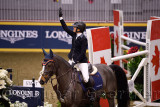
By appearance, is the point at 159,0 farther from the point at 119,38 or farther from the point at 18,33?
the point at 18,33

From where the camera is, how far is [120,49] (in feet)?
40.5

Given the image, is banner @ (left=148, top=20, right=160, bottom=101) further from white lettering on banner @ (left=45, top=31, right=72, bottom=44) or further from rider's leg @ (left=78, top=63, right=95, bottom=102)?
white lettering on banner @ (left=45, top=31, right=72, bottom=44)

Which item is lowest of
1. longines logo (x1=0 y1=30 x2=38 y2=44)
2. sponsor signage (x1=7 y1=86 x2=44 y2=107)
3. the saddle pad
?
sponsor signage (x1=7 y1=86 x2=44 y2=107)

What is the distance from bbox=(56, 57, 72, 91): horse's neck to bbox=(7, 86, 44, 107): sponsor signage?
1.36ft

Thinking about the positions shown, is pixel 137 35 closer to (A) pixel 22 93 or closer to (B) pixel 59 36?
(B) pixel 59 36

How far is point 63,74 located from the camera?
21.4 ft

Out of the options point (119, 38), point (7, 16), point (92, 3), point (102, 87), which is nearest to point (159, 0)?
point (92, 3)

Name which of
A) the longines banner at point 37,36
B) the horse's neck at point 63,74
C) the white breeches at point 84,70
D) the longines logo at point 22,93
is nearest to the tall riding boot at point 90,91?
the white breeches at point 84,70

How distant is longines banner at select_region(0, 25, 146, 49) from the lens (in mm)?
15258

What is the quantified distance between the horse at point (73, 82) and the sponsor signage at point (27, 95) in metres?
0.35

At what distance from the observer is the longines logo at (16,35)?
49.9ft

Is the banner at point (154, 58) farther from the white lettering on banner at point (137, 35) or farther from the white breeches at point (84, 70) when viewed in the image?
the white lettering on banner at point (137, 35)

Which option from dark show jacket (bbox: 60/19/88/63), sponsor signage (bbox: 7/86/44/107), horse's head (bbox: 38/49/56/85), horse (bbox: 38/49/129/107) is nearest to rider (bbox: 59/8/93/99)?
dark show jacket (bbox: 60/19/88/63)

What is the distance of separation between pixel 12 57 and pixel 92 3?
402 centimetres
